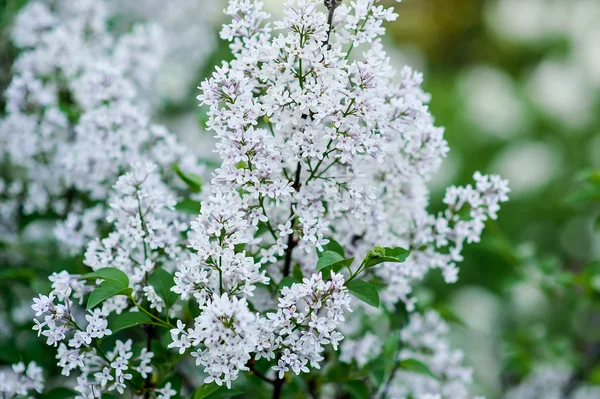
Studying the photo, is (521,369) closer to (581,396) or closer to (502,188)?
(581,396)

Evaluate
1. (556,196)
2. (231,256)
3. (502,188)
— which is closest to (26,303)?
(231,256)

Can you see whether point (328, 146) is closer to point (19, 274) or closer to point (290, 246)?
point (290, 246)

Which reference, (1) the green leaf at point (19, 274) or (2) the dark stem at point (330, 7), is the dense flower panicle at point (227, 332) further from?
(1) the green leaf at point (19, 274)

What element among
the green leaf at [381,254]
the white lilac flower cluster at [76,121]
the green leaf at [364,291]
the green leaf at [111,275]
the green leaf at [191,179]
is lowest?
the green leaf at [364,291]

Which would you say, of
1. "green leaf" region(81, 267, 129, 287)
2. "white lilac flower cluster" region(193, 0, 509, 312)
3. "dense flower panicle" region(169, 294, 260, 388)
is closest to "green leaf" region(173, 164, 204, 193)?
"white lilac flower cluster" region(193, 0, 509, 312)

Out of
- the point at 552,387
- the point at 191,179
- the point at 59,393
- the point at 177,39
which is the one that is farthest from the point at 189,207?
the point at 177,39

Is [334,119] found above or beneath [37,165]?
beneath

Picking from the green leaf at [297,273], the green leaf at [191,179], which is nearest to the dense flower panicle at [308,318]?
the green leaf at [297,273]
